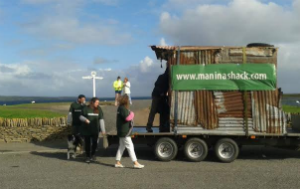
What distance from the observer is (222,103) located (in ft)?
32.9

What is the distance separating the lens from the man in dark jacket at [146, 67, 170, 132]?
37.2 ft

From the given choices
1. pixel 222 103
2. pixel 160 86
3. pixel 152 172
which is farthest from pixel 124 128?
pixel 222 103

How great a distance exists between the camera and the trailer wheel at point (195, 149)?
9992 millimetres

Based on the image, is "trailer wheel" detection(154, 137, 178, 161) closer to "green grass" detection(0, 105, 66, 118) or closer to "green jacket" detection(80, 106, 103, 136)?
"green jacket" detection(80, 106, 103, 136)

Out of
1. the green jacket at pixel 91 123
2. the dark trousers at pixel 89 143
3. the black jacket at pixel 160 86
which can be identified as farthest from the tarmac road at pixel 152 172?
the black jacket at pixel 160 86

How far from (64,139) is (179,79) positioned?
5.63m

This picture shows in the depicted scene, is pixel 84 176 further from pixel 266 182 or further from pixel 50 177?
pixel 266 182

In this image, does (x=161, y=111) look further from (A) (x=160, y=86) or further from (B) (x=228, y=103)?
(B) (x=228, y=103)

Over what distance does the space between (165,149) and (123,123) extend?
4.94ft

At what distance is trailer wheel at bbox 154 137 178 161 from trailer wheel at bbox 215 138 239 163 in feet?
3.76

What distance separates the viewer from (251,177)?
27.0 feet

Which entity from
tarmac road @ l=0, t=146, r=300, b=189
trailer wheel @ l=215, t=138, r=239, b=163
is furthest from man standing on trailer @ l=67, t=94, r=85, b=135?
trailer wheel @ l=215, t=138, r=239, b=163

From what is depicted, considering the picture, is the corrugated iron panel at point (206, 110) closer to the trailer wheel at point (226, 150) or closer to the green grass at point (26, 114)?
the trailer wheel at point (226, 150)

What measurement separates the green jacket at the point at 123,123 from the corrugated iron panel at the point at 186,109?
1408 millimetres
